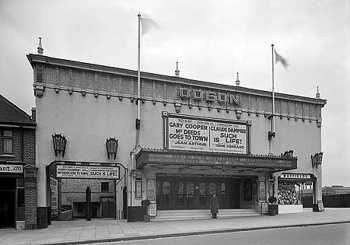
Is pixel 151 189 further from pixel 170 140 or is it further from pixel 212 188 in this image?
pixel 212 188

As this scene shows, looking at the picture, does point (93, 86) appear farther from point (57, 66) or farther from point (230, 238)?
point (230, 238)

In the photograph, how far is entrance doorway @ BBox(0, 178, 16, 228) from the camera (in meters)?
23.1

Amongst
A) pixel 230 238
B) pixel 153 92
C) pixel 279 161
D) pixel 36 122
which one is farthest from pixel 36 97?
pixel 279 161

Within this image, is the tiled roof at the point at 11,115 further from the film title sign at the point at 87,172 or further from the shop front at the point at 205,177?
the shop front at the point at 205,177

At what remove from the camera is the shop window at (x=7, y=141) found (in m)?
21.9

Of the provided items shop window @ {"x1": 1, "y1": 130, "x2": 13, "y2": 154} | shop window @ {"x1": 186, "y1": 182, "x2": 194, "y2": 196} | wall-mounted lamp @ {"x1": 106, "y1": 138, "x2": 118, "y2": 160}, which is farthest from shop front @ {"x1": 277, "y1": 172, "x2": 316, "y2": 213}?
shop window @ {"x1": 1, "y1": 130, "x2": 13, "y2": 154}

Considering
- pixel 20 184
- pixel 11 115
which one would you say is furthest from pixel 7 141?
pixel 20 184

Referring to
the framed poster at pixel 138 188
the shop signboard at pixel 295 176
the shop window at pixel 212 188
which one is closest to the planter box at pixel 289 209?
the shop signboard at pixel 295 176

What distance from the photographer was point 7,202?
23.3 meters

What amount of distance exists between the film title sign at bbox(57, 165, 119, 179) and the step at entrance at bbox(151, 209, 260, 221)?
3.61m

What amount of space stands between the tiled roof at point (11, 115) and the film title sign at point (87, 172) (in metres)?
3.00

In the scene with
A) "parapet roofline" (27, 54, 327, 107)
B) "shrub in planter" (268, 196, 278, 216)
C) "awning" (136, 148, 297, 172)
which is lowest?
"shrub in planter" (268, 196, 278, 216)

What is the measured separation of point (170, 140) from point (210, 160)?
2.90 m

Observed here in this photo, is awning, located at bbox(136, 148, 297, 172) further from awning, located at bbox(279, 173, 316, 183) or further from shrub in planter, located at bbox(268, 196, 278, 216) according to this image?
awning, located at bbox(279, 173, 316, 183)
